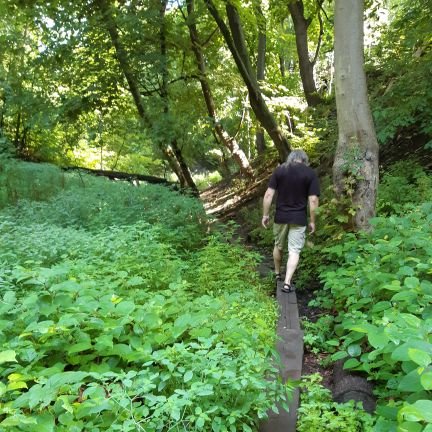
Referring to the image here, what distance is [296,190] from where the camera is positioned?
20.0 ft

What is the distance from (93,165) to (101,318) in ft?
74.4

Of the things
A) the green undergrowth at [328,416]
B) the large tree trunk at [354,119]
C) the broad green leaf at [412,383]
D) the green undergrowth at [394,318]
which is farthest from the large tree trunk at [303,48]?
the broad green leaf at [412,383]

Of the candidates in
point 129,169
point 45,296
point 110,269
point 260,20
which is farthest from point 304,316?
point 129,169

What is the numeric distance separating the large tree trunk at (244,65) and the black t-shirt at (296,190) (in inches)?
216

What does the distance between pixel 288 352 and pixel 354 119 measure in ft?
12.2

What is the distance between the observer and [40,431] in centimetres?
181

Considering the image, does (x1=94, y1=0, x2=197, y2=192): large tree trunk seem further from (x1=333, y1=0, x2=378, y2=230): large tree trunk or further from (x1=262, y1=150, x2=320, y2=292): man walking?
(x1=333, y1=0, x2=378, y2=230): large tree trunk

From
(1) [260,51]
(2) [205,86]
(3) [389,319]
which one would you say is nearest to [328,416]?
(3) [389,319]

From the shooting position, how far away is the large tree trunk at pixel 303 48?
1377 cm

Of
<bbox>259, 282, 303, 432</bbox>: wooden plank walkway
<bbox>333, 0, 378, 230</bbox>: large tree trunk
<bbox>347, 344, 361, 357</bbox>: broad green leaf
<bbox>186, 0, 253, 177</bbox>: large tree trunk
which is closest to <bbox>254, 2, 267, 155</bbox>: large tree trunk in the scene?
<bbox>186, 0, 253, 177</bbox>: large tree trunk

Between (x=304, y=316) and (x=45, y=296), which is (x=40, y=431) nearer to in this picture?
(x=45, y=296)

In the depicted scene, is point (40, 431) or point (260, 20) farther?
point (260, 20)

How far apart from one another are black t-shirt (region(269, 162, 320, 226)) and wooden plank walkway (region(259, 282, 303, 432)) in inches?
43.0

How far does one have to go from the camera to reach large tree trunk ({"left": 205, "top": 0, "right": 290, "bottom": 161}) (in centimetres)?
1084
